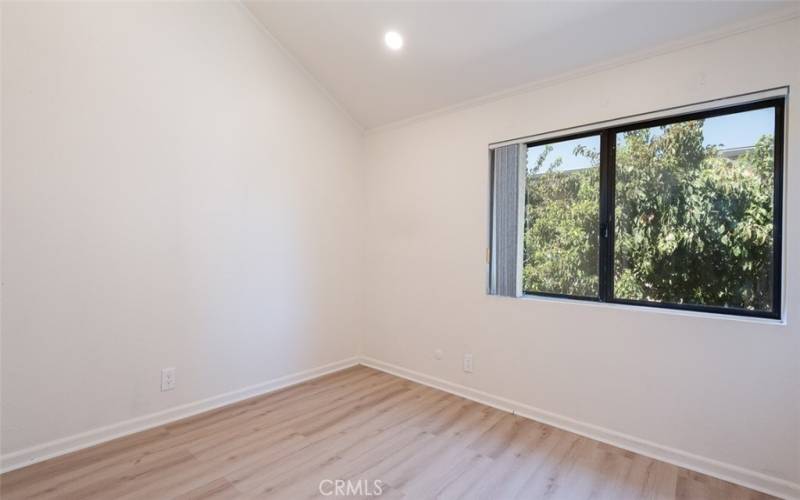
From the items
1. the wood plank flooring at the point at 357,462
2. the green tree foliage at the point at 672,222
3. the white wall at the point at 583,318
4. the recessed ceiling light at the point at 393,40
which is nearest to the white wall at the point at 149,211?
the wood plank flooring at the point at 357,462

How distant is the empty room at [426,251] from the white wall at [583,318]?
0.02 m

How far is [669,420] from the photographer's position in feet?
7.20

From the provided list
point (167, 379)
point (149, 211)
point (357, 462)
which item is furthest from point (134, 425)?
point (357, 462)

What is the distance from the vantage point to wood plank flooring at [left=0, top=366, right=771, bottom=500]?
6.17 feet

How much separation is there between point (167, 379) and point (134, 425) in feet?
1.00

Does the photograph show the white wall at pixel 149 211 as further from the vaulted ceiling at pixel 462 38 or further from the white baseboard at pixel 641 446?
the white baseboard at pixel 641 446

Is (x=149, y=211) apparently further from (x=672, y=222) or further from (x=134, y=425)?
(x=672, y=222)

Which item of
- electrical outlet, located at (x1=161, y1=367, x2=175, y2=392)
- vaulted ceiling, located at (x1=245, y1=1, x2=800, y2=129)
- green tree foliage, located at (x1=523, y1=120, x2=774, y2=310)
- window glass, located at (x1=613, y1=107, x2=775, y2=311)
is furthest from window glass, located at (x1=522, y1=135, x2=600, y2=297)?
electrical outlet, located at (x1=161, y1=367, x2=175, y2=392)

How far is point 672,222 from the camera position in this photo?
7.65ft

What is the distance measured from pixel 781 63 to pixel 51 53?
3.86 m

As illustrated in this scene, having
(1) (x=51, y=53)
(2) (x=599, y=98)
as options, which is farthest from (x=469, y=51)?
(1) (x=51, y=53)

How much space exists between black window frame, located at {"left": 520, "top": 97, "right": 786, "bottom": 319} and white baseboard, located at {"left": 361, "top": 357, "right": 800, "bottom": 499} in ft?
2.66

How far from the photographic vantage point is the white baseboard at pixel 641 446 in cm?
191

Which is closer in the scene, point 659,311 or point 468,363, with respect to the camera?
point 659,311
